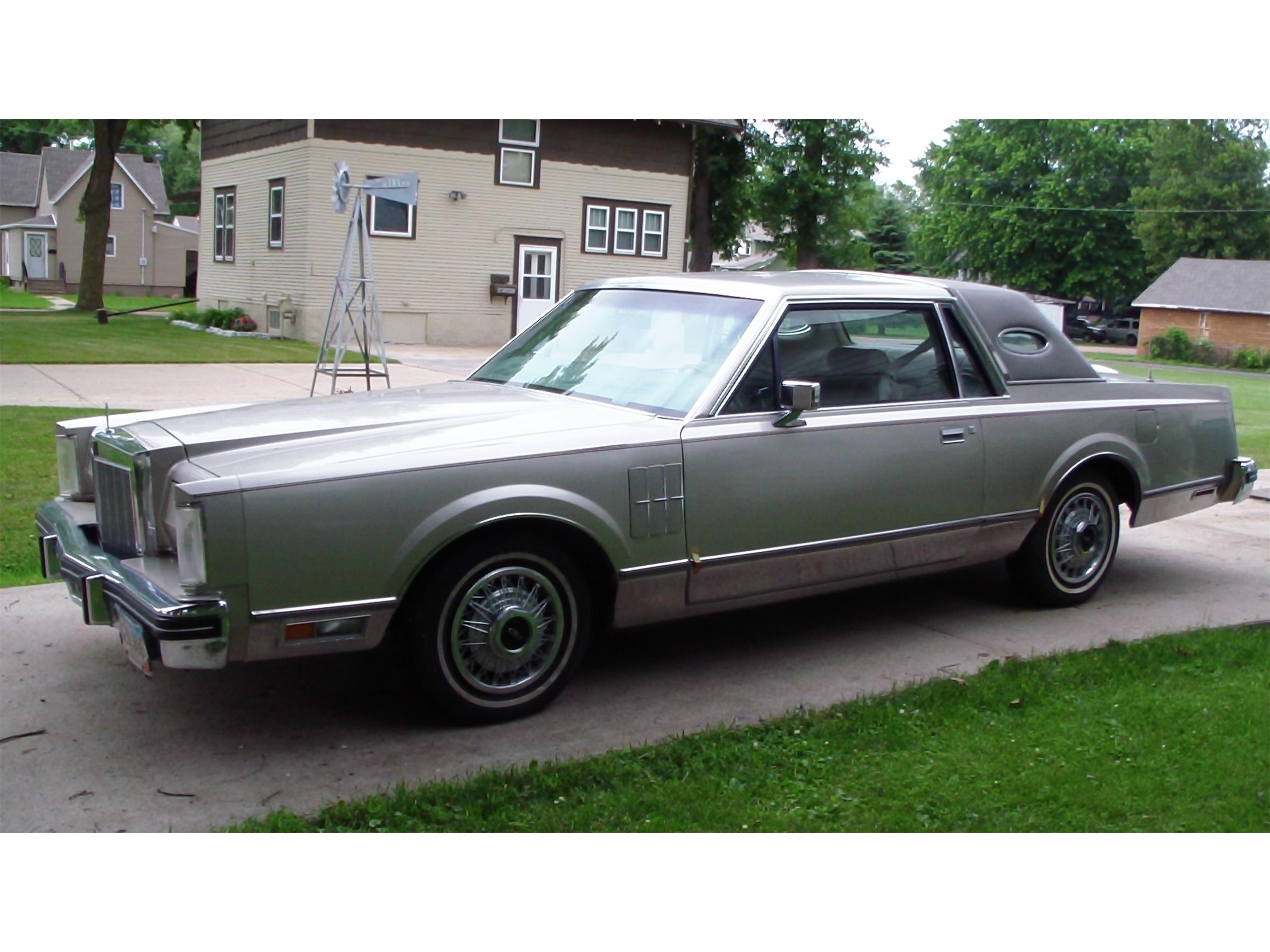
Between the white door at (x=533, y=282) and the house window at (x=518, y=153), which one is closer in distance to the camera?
the house window at (x=518, y=153)

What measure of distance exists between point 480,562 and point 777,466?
1.38m

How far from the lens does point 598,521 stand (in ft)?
14.7

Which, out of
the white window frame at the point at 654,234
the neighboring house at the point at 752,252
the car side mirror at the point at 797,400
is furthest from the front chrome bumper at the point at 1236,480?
the neighboring house at the point at 752,252

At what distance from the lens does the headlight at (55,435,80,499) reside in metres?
4.97

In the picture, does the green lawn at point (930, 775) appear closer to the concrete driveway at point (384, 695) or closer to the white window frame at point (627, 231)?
the concrete driveway at point (384, 695)

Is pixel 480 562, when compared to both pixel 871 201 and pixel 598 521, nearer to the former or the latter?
pixel 598 521

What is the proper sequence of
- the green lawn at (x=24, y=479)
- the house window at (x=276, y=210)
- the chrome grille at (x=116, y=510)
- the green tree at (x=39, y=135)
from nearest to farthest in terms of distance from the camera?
1. the chrome grille at (x=116, y=510)
2. the green lawn at (x=24, y=479)
3. the house window at (x=276, y=210)
4. the green tree at (x=39, y=135)

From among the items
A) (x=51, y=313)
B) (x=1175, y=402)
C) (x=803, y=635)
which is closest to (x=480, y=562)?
(x=803, y=635)

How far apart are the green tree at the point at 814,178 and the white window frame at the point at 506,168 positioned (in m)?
11.6

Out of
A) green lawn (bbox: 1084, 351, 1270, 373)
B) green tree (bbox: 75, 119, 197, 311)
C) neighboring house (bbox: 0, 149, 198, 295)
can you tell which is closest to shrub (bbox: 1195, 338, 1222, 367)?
green lawn (bbox: 1084, 351, 1270, 373)

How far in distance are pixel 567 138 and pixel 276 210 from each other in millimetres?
6739

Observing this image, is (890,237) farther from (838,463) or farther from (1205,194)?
(838,463)

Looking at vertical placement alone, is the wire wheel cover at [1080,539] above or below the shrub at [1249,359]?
above

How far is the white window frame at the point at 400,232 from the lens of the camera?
25859mm
